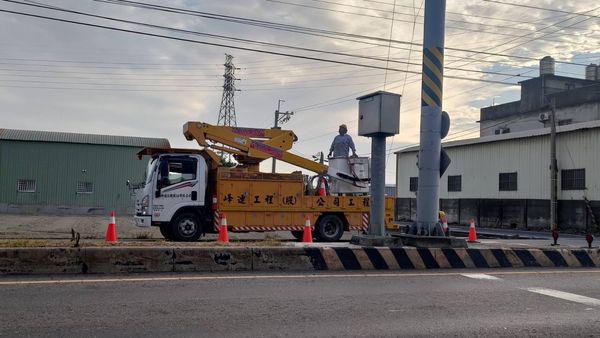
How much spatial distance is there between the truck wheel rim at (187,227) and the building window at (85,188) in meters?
26.9

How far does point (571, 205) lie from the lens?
26188mm

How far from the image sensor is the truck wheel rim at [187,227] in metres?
14.6

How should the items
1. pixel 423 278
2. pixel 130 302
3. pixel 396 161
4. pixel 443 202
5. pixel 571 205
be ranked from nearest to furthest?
1. pixel 130 302
2. pixel 423 278
3. pixel 571 205
4. pixel 443 202
5. pixel 396 161

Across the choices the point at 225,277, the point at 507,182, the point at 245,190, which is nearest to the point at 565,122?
the point at 507,182

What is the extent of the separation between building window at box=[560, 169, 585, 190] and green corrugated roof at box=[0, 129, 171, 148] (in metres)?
24.6

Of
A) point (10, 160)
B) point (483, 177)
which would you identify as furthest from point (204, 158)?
point (10, 160)

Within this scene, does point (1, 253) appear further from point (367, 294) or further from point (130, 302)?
point (367, 294)

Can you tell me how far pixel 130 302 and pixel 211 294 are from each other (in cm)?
98

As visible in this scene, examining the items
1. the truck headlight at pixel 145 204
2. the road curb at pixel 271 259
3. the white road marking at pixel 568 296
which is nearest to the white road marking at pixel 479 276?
the road curb at pixel 271 259

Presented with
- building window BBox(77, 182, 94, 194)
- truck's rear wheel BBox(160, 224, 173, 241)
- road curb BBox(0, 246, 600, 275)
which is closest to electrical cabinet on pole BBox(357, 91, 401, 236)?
road curb BBox(0, 246, 600, 275)

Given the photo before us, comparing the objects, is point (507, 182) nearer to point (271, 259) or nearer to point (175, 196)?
point (175, 196)

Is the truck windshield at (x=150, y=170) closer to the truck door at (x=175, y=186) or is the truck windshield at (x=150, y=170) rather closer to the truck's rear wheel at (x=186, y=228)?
the truck door at (x=175, y=186)

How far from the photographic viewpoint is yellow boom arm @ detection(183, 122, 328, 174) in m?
15.9

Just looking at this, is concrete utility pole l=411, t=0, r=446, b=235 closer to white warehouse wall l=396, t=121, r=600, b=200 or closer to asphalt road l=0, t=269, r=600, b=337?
asphalt road l=0, t=269, r=600, b=337
